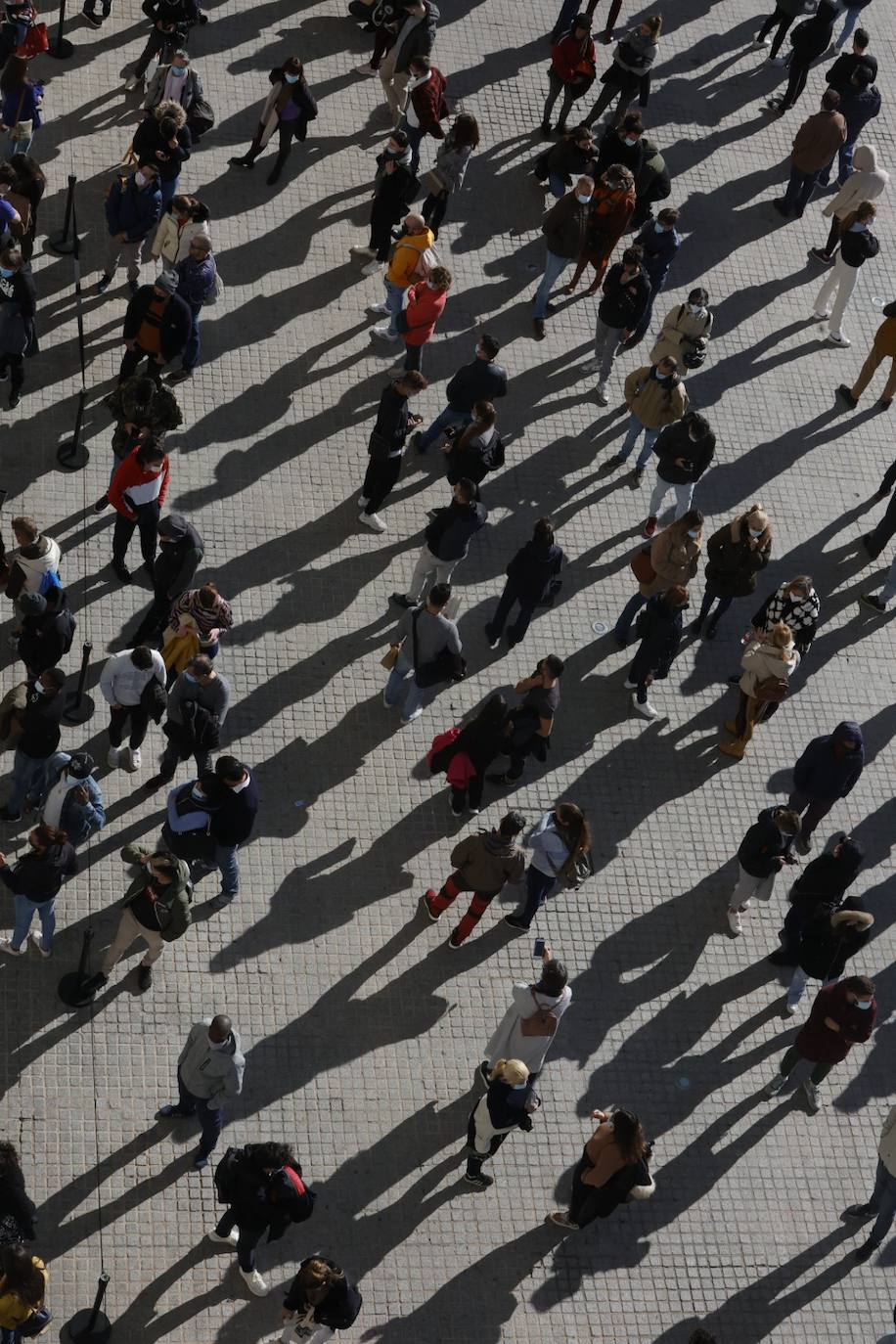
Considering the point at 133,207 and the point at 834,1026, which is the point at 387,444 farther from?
the point at 834,1026

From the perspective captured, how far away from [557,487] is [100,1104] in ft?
24.2

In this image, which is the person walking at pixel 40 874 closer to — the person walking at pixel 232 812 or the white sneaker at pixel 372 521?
the person walking at pixel 232 812

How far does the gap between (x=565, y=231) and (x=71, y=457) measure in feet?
17.3

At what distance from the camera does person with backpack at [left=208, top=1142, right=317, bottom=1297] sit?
11133 mm

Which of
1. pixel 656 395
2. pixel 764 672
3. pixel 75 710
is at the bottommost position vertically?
pixel 764 672

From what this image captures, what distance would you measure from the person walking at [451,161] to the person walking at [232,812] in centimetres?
721

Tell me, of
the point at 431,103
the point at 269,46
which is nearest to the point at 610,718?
the point at 431,103

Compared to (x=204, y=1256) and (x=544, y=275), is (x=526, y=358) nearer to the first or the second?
(x=544, y=275)

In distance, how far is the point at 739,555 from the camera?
51.4ft

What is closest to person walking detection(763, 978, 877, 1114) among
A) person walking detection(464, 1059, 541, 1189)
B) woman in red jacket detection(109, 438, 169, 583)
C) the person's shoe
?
the person's shoe

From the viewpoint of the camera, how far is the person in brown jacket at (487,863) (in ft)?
43.2

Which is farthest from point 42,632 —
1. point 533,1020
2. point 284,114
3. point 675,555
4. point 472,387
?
point 284,114

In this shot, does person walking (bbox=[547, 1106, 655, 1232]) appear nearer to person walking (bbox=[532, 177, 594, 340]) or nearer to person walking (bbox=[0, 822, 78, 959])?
person walking (bbox=[0, 822, 78, 959])

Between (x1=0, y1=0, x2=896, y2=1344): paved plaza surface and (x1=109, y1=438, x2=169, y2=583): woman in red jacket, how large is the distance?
0.54m
